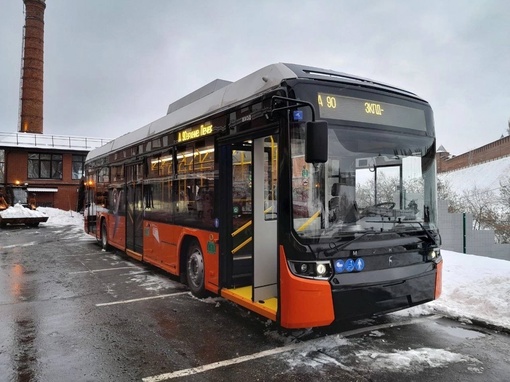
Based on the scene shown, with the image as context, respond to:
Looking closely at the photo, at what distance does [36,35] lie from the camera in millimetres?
41156

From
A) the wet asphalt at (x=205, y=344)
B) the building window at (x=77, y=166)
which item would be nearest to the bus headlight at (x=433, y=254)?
the wet asphalt at (x=205, y=344)

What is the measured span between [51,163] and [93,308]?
108ft

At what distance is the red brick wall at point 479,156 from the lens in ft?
128

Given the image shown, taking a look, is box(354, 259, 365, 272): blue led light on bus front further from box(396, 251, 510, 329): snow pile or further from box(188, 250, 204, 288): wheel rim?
box(188, 250, 204, 288): wheel rim

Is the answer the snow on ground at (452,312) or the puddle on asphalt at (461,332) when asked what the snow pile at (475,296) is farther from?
the puddle on asphalt at (461,332)

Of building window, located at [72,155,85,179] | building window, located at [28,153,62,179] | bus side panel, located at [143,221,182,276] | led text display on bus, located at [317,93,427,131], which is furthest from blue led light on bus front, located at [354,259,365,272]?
building window, located at [28,153,62,179]

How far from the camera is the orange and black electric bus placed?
4.17 m

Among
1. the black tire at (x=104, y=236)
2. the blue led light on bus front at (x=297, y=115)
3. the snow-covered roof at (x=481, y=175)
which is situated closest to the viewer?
the blue led light on bus front at (x=297, y=115)

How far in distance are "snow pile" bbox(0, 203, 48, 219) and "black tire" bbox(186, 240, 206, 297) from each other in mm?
21255

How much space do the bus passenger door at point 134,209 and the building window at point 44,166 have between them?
29.0 meters

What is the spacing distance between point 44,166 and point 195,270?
110ft

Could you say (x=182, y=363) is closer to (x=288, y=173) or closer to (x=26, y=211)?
(x=288, y=173)

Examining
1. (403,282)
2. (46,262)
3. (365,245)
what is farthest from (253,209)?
(46,262)

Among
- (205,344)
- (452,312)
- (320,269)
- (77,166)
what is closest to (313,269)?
(320,269)
